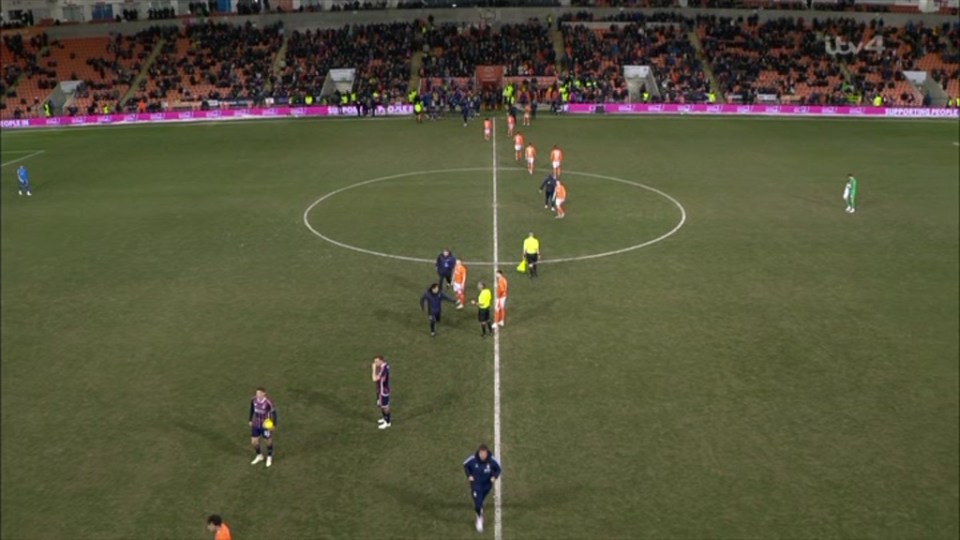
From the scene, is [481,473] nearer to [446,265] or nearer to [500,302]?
[500,302]

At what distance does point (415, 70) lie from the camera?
67125mm

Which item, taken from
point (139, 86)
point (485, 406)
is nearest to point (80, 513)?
Result: point (485, 406)

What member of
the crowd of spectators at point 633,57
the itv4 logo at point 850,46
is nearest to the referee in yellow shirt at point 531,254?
the crowd of spectators at point 633,57

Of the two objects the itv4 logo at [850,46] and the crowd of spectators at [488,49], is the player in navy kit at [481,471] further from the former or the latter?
the itv4 logo at [850,46]

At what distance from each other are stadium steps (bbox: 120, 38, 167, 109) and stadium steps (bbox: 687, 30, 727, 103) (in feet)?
160

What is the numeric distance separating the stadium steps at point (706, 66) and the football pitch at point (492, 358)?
2632 centimetres

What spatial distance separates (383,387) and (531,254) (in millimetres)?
9127

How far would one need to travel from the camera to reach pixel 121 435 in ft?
51.7

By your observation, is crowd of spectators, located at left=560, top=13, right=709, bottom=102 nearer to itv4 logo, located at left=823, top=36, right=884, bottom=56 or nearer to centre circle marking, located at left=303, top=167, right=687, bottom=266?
itv4 logo, located at left=823, top=36, right=884, bottom=56

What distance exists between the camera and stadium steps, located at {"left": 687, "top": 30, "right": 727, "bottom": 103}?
61766mm

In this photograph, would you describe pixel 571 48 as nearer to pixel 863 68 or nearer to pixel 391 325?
pixel 863 68

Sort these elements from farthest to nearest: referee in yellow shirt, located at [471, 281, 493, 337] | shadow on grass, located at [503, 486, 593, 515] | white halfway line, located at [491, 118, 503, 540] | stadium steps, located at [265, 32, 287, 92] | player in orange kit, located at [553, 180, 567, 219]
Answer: stadium steps, located at [265, 32, 287, 92], player in orange kit, located at [553, 180, 567, 219], referee in yellow shirt, located at [471, 281, 493, 337], shadow on grass, located at [503, 486, 593, 515], white halfway line, located at [491, 118, 503, 540]

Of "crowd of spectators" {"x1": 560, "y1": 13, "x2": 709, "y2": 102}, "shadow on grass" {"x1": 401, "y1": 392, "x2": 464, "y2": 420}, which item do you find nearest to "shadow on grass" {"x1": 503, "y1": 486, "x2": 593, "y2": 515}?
"shadow on grass" {"x1": 401, "y1": 392, "x2": 464, "y2": 420}

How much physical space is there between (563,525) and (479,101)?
4816 centimetres
